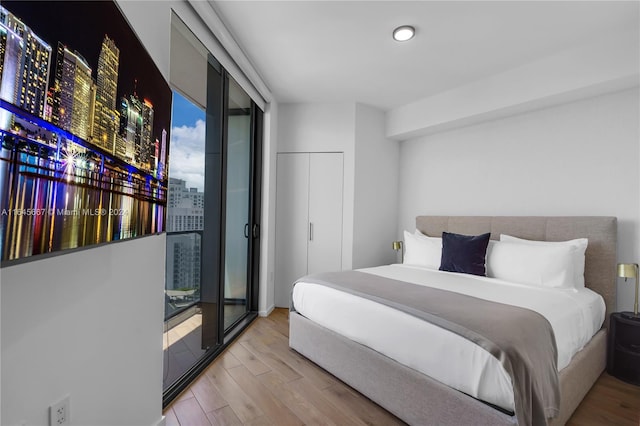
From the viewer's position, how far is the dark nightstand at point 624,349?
7.22ft

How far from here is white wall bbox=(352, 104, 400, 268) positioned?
3.92 m

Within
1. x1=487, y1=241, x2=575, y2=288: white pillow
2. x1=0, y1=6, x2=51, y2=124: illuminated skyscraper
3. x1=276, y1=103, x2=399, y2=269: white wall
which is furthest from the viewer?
x1=276, y1=103, x2=399, y2=269: white wall

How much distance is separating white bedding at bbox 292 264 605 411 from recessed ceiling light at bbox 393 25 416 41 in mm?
2051

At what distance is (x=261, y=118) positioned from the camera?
12.2ft

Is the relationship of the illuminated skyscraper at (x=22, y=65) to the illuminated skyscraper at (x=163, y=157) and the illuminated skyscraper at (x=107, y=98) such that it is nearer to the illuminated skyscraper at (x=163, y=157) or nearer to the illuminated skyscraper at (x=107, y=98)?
the illuminated skyscraper at (x=107, y=98)

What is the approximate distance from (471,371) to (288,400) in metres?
1.17

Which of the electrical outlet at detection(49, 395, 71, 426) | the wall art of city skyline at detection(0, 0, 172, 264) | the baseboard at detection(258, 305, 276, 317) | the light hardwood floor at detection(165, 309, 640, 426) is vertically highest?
the wall art of city skyline at detection(0, 0, 172, 264)

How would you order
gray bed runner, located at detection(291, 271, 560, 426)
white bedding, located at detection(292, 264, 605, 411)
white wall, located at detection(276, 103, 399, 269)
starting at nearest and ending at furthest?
gray bed runner, located at detection(291, 271, 560, 426)
white bedding, located at detection(292, 264, 605, 411)
white wall, located at detection(276, 103, 399, 269)

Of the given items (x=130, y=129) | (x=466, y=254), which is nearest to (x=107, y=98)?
(x=130, y=129)

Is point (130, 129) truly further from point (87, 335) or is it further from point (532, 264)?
point (532, 264)

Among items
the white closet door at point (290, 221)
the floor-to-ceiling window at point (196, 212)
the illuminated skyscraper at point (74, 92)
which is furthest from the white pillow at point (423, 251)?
the illuminated skyscraper at point (74, 92)

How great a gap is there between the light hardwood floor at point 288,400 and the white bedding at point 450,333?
37 centimetres

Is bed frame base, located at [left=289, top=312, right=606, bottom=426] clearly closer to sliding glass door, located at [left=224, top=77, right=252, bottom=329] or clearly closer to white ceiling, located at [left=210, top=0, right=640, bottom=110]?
sliding glass door, located at [left=224, top=77, right=252, bottom=329]

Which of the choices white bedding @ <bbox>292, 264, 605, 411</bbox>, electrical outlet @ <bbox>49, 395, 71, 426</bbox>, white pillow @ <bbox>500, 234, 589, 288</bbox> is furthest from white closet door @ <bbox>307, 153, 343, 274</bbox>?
electrical outlet @ <bbox>49, 395, 71, 426</bbox>
